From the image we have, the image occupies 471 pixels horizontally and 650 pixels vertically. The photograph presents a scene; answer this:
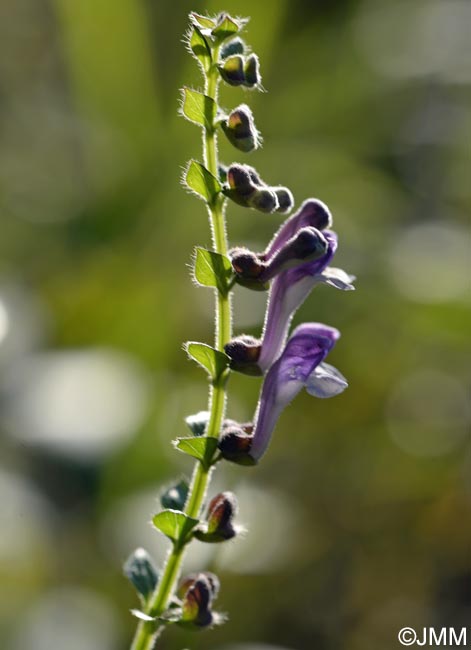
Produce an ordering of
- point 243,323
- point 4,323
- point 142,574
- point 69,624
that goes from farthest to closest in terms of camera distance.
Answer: point 243,323, point 4,323, point 69,624, point 142,574

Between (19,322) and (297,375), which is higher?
(19,322)

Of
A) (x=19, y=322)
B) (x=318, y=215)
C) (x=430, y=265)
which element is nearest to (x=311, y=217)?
(x=318, y=215)

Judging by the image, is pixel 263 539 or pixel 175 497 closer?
pixel 175 497

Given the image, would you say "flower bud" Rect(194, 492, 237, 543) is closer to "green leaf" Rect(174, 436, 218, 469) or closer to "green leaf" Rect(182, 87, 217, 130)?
"green leaf" Rect(174, 436, 218, 469)

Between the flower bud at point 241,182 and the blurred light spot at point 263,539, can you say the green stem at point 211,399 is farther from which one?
the blurred light spot at point 263,539

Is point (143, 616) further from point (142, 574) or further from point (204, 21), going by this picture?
point (204, 21)

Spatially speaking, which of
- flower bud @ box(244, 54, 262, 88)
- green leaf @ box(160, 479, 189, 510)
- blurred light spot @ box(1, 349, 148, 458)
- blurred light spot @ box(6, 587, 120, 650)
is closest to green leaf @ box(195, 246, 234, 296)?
flower bud @ box(244, 54, 262, 88)

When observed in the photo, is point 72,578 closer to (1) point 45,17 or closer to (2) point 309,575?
(2) point 309,575
